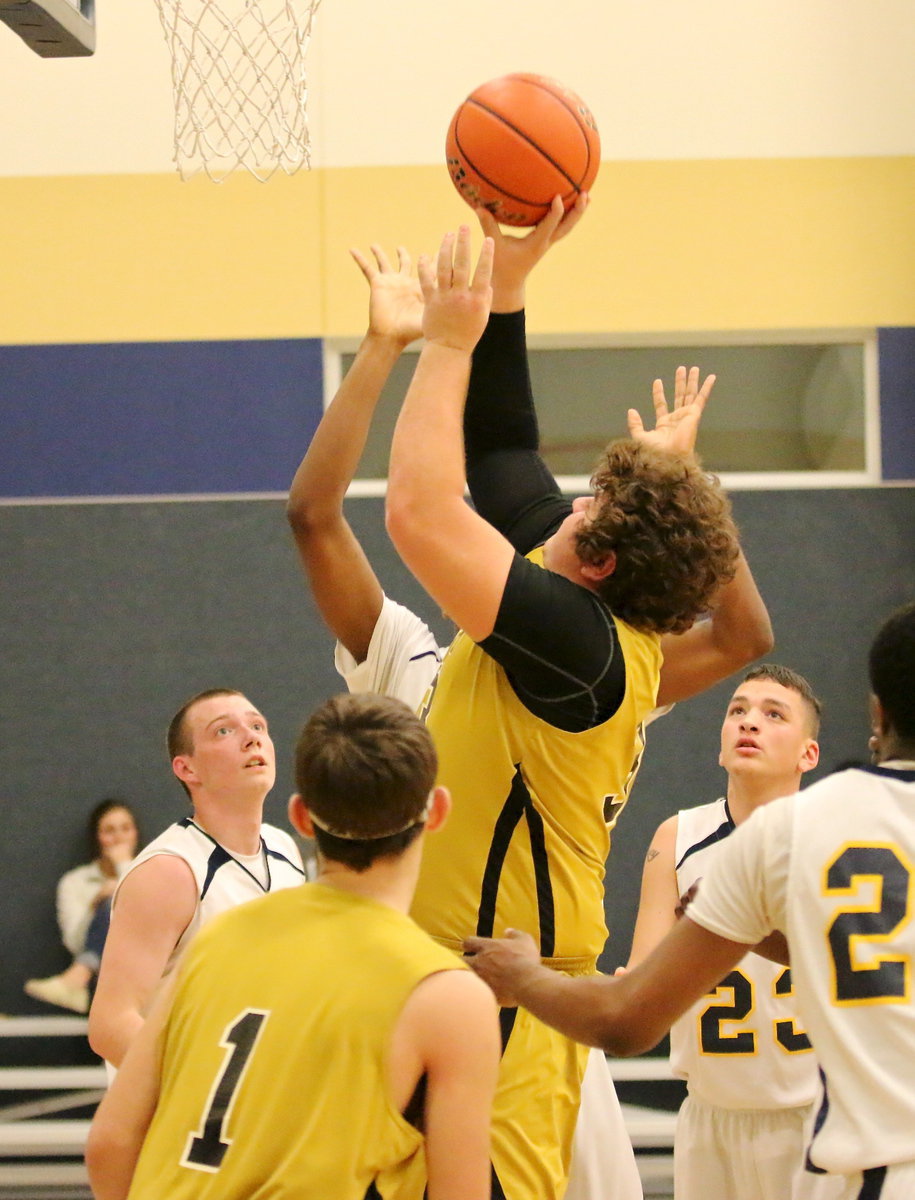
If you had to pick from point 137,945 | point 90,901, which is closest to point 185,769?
point 137,945

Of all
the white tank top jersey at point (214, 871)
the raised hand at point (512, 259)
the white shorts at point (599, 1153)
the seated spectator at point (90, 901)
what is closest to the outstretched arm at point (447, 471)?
the raised hand at point (512, 259)

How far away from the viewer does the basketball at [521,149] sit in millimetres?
2779

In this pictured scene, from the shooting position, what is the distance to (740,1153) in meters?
4.05

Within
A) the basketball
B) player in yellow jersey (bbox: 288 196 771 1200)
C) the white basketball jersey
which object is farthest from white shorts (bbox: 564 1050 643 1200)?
the basketball

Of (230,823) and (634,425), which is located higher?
(634,425)

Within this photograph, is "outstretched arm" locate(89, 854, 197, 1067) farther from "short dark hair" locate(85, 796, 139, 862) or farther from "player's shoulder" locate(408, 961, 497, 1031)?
"short dark hair" locate(85, 796, 139, 862)

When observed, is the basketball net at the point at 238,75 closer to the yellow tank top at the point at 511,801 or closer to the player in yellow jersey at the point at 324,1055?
the yellow tank top at the point at 511,801

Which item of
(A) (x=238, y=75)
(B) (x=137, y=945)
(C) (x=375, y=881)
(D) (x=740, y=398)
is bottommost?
(B) (x=137, y=945)

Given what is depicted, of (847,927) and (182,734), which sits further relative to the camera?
(182,734)

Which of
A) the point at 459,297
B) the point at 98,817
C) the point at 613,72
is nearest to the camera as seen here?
the point at 459,297

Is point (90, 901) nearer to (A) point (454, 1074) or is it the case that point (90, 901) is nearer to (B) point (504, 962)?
(B) point (504, 962)

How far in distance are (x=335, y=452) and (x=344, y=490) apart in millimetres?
84

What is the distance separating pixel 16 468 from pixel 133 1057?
20.0 feet

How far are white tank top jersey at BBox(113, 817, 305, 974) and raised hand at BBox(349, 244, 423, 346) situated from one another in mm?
1408
